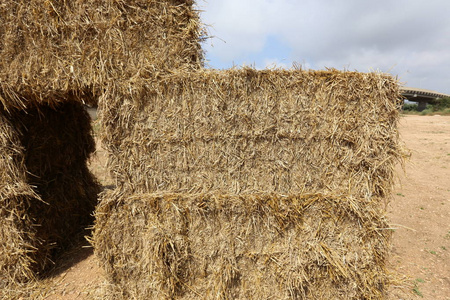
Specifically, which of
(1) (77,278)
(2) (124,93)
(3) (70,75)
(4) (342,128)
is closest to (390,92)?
(4) (342,128)

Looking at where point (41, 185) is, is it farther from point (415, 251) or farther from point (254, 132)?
point (415, 251)

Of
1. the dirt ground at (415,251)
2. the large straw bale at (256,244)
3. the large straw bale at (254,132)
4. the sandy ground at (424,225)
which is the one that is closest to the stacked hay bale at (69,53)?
the large straw bale at (254,132)

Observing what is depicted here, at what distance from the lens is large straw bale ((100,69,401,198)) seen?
3.16 m

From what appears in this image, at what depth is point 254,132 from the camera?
321 centimetres

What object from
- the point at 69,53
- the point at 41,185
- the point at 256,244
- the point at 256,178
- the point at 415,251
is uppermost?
the point at 69,53

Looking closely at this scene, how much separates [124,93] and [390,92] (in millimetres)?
3349

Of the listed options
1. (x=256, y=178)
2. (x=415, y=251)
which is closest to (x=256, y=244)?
(x=256, y=178)

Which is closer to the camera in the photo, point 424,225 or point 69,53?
point 69,53

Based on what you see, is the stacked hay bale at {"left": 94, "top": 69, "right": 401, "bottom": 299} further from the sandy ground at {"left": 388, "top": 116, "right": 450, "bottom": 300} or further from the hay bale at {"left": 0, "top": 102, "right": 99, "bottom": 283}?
the hay bale at {"left": 0, "top": 102, "right": 99, "bottom": 283}

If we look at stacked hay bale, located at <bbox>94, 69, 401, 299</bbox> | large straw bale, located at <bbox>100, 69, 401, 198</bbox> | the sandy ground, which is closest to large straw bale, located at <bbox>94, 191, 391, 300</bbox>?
stacked hay bale, located at <bbox>94, 69, 401, 299</bbox>

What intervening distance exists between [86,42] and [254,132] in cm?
244

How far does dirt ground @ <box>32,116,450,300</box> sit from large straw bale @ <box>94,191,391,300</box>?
0.63m

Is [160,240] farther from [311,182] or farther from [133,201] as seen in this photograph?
[311,182]

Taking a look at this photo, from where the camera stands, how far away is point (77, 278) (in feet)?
13.1
